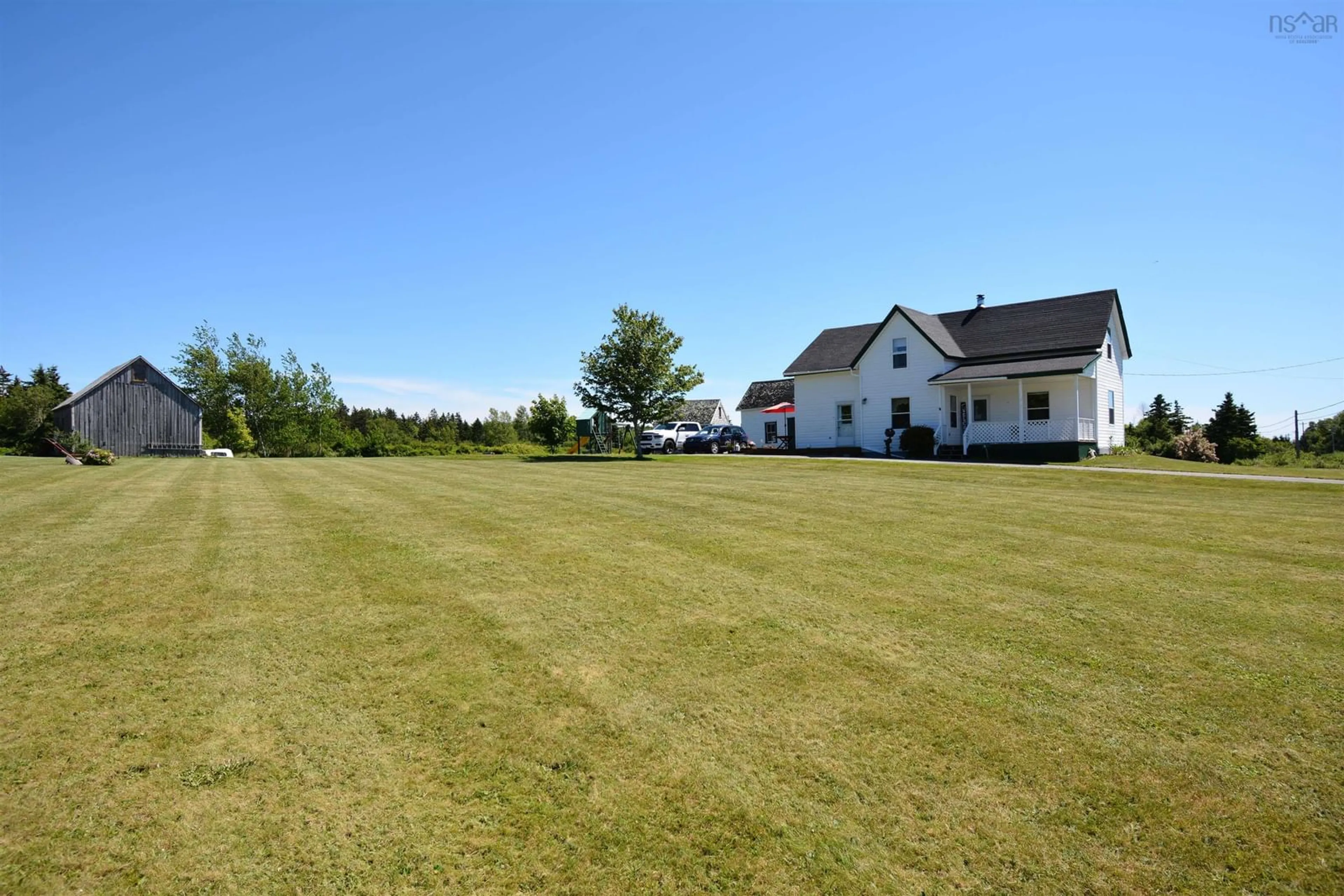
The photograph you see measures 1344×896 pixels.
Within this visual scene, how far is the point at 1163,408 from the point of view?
181ft

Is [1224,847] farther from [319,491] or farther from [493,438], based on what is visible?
[493,438]

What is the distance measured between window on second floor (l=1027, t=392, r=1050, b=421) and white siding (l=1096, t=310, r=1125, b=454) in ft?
6.67

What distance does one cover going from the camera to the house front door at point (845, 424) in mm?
34344

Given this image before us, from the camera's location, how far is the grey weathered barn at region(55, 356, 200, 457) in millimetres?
36562

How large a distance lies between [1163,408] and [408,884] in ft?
222

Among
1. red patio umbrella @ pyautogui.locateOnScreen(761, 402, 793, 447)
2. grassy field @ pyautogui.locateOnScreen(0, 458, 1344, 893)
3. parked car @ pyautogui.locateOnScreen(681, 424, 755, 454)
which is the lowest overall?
grassy field @ pyautogui.locateOnScreen(0, 458, 1344, 893)

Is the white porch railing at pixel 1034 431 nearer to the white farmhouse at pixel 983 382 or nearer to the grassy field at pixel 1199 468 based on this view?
the white farmhouse at pixel 983 382

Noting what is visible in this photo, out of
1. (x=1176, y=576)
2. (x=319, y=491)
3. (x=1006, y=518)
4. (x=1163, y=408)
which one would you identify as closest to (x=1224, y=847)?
(x=1176, y=576)

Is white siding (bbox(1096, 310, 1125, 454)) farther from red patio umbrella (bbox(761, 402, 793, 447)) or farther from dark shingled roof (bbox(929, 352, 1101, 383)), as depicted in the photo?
red patio umbrella (bbox(761, 402, 793, 447))

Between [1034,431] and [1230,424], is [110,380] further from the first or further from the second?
[1230,424]

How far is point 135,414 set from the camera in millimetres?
38000

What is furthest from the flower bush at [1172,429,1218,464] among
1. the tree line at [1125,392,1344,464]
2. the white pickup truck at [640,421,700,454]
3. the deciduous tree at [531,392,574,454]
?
the deciduous tree at [531,392,574,454]

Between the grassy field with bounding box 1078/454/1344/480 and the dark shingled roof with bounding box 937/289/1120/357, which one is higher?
the dark shingled roof with bounding box 937/289/1120/357

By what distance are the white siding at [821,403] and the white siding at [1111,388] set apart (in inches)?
409
